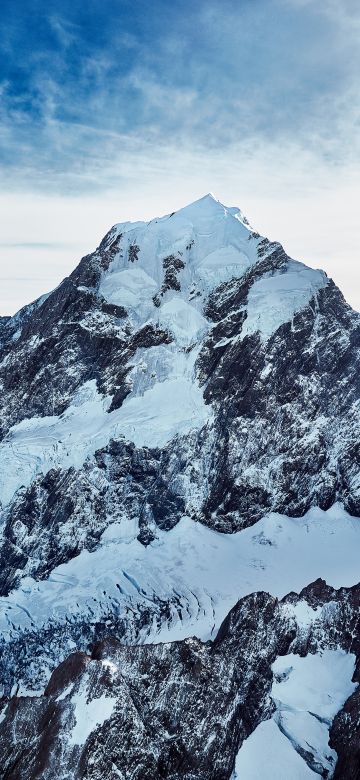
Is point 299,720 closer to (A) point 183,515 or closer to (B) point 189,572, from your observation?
(B) point 189,572

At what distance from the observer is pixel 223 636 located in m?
94.6

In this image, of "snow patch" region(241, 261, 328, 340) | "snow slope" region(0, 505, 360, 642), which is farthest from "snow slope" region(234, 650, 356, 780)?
"snow patch" region(241, 261, 328, 340)

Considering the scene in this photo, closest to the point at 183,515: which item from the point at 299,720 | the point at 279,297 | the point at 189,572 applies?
the point at 189,572

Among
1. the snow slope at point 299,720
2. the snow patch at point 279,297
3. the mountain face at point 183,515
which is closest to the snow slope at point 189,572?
the mountain face at point 183,515

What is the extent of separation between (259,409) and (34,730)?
85420 mm

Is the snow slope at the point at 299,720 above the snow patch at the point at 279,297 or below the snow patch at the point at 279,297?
below

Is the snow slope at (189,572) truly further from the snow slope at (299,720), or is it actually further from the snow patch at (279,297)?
the snow patch at (279,297)

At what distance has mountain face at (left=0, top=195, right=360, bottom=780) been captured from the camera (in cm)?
8031

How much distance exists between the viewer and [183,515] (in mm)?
141125

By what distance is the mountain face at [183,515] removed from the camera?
80.3m

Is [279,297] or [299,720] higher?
[279,297]

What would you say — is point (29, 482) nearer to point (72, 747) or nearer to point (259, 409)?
point (259, 409)

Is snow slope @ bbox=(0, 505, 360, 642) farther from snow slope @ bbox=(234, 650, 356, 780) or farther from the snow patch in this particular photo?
Result: the snow patch

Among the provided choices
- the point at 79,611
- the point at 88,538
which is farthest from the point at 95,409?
the point at 79,611
